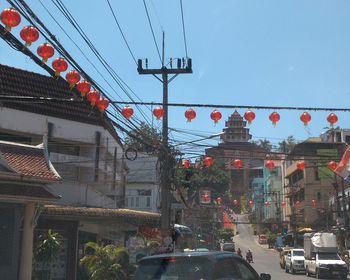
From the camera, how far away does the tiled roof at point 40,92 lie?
2247cm

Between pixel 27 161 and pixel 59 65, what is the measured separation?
6.01 meters

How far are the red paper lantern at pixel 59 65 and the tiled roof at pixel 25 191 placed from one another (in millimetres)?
4792

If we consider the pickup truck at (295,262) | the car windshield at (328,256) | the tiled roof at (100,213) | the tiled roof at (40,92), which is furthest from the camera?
the pickup truck at (295,262)

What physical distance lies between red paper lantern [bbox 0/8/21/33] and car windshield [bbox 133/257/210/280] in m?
5.62

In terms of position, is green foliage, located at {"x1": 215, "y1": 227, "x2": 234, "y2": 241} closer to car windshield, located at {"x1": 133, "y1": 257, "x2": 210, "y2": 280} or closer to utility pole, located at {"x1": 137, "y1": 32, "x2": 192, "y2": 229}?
utility pole, located at {"x1": 137, "y1": 32, "x2": 192, "y2": 229}

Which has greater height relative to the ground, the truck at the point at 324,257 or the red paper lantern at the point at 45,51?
the red paper lantern at the point at 45,51

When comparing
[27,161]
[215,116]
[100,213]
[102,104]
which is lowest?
[100,213]

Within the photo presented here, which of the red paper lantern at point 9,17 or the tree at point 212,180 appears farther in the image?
the tree at point 212,180

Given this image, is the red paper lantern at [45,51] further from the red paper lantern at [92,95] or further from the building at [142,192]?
the building at [142,192]

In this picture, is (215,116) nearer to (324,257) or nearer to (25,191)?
(25,191)

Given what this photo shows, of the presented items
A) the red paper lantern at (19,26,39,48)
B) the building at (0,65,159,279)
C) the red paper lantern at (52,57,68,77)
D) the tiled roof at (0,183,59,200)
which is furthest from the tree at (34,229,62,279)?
the red paper lantern at (19,26,39,48)

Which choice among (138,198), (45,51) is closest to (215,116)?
(45,51)

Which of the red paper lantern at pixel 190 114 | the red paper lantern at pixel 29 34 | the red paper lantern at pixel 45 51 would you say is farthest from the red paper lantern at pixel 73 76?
the red paper lantern at pixel 190 114

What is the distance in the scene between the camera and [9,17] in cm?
898
